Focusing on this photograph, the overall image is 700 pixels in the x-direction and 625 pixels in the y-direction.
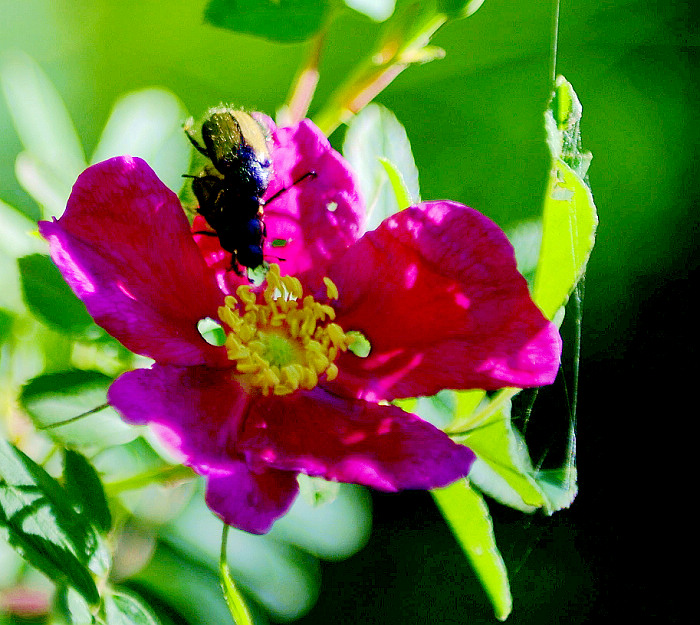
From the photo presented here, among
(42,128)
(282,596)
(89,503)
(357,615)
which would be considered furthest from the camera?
(357,615)

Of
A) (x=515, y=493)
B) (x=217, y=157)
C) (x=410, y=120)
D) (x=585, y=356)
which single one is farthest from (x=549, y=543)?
(x=217, y=157)

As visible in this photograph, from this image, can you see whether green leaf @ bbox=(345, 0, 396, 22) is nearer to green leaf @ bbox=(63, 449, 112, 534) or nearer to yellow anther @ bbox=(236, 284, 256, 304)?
yellow anther @ bbox=(236, 284, 256, 304)

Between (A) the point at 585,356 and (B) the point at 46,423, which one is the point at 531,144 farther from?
(B) the point at 46,423

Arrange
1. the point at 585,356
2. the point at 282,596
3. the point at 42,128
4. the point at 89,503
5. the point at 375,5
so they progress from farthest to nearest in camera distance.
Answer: the point at 585,356
the point at 282,596
the point at 42,128
the point at 375,5
the point at 89,503

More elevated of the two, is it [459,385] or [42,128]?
[42,128]

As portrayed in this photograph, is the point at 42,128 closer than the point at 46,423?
No

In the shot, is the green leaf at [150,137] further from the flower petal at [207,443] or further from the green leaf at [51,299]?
the flower petal at [207,443]

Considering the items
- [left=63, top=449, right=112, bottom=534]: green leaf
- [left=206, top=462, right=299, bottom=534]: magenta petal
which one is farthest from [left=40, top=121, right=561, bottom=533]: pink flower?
[left=63, top=449, right=112, bottom=534]: green leaf
